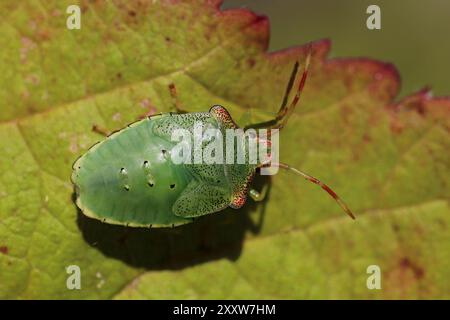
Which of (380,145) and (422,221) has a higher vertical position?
(380,145)

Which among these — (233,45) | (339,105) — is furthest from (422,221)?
(233,45)

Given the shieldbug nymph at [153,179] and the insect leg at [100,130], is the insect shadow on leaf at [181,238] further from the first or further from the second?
the insect leg at [100,130]

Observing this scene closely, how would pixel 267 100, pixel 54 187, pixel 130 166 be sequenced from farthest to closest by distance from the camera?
pixel 267 100 < pixel 54 187 < pixel 130 166

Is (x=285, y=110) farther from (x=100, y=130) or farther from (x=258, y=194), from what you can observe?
(x=100, y=130)

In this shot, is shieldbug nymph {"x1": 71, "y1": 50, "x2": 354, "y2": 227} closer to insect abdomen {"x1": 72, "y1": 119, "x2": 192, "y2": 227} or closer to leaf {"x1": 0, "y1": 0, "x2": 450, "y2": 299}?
insect abdomen {"x1": 72, "y1": 119, "x2": 192, "y2": 227}

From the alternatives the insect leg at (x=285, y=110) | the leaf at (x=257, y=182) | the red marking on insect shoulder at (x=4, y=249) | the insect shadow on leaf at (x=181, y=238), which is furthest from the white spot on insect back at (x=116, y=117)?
the red marking on insect shoulder at (x=4, y=249)

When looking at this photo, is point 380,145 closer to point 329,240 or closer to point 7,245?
point 329,240
